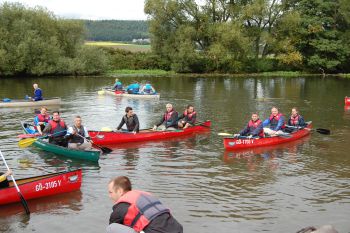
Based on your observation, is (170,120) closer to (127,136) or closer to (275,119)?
(127,136)

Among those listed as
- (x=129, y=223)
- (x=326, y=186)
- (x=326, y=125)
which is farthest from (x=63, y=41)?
(x=129, y=223)

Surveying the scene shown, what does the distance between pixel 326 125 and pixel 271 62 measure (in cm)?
4623

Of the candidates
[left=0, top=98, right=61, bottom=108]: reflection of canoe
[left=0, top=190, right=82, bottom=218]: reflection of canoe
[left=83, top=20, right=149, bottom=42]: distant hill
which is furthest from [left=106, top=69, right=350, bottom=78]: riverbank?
[left=83, top=20, right=149, bottom=42]: distant hill

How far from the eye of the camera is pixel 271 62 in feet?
232

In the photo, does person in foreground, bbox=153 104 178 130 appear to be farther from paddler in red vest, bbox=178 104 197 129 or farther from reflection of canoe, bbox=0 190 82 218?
reflection of canoe, bbox=0 190 82 218

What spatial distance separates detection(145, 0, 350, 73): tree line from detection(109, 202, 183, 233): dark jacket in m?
58.0

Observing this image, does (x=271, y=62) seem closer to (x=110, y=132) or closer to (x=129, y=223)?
(x=110, y=132)

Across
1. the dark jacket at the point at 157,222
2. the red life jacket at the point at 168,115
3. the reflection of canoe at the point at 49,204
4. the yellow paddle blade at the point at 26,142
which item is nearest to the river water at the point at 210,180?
the reflection of canoe at the point at 49,204

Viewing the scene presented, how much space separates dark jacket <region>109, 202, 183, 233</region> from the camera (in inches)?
245

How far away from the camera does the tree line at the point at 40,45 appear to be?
56406mm

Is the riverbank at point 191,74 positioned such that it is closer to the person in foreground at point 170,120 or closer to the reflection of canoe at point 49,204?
the person in foreground at point 170,120

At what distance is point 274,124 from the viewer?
21047 millimetres

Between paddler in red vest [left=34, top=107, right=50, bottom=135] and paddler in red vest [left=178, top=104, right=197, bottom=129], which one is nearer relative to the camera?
paddler in red vest [left=34, top=107, right=50, bottom=135]

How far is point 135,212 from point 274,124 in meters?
15.6
